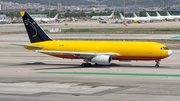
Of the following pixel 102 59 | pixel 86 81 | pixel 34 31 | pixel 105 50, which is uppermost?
pixel 34 31

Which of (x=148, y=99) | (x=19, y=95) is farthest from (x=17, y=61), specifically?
(x=148, y=99)

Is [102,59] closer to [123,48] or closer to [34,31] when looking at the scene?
[123,48]

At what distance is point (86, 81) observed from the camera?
109 feet

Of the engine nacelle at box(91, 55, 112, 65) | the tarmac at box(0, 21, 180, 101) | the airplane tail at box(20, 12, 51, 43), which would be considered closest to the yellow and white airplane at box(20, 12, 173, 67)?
the engine nacelle at box(91, 55, 112, 65)

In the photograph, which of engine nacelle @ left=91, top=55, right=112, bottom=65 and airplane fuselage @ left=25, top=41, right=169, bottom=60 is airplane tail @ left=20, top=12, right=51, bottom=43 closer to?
airplane fuselage @ left=25, top=41, right=169, bottom=60

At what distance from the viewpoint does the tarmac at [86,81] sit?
26.2m

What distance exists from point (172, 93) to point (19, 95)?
15.4 meters

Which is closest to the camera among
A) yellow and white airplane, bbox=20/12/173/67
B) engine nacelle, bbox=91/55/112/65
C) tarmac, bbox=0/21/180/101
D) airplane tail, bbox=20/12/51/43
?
tarmac, bbox=0/21/180/101

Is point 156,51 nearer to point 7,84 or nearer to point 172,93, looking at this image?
point 172,93

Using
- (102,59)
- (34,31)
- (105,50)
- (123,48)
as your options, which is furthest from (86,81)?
(34,31)

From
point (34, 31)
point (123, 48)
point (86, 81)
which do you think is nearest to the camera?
point (86, 81)

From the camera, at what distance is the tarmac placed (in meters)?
26.2

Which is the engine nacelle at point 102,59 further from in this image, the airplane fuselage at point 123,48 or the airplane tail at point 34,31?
the airplane tail at point 34,31

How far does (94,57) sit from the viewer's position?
4319cm
